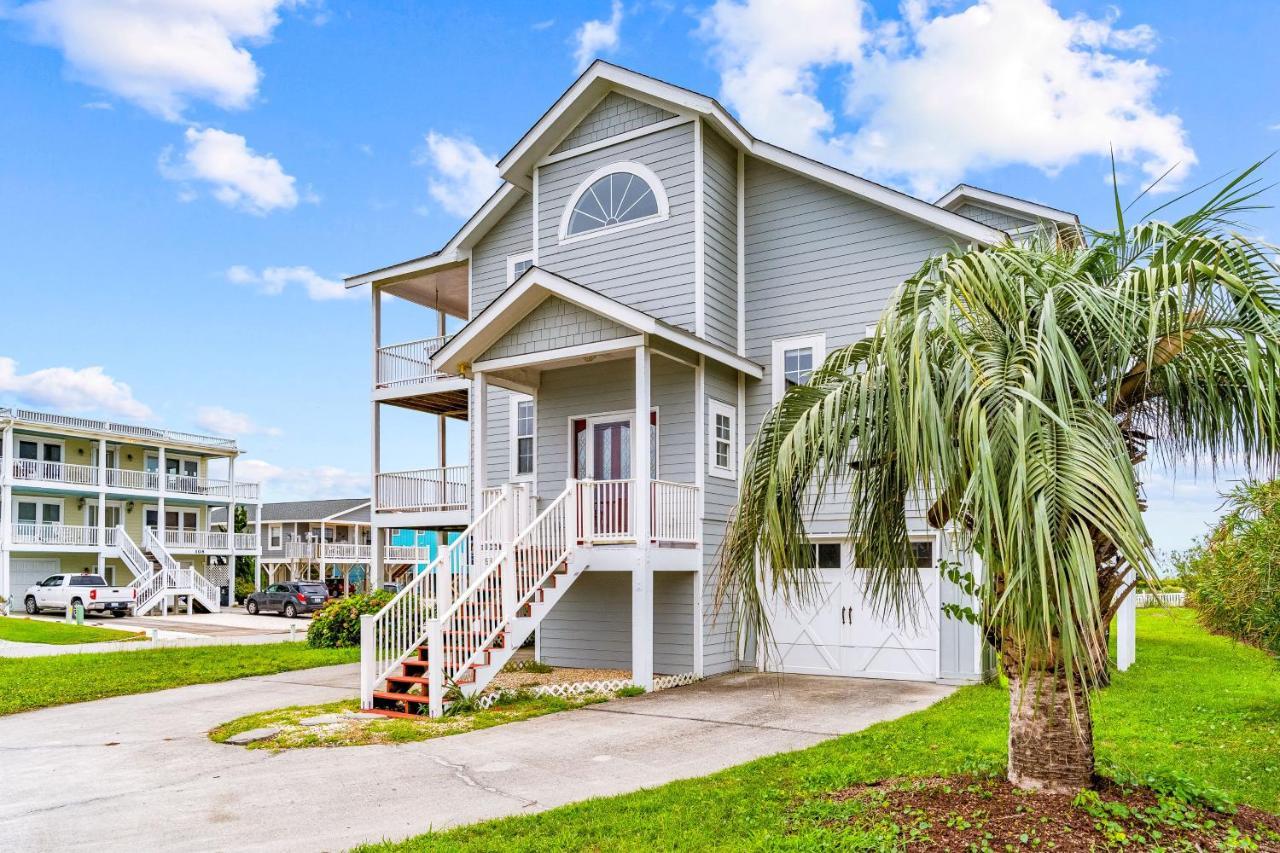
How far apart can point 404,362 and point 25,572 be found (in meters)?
28.4

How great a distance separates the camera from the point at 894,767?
7652 millimetres

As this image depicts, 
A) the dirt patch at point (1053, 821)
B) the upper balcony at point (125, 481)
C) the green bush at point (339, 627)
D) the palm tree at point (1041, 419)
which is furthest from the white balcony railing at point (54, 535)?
the dirt patch at point (1053, 821)

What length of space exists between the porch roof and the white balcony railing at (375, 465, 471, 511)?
159 inches

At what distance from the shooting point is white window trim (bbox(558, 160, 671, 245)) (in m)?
14.9

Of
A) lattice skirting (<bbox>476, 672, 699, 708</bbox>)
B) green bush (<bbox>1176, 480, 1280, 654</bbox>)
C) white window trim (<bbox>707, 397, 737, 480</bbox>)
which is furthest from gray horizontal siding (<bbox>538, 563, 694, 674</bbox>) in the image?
green bush (<bbox>1176, 480, 1280, 654</bbox>)

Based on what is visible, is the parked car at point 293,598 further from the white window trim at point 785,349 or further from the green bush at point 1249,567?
the green bush at point 1249,567

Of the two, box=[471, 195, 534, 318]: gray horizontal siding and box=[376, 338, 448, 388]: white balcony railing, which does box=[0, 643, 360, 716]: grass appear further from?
box=[471, 195, 534, 318]: gray horizontal siding

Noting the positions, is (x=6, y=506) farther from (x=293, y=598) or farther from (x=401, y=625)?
(x=401, y=625)

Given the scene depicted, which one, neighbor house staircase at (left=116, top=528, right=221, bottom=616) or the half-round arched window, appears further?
neighbor house staircase at (left=116, top=528, right=221, bottom=616)

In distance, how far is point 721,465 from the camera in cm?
1486

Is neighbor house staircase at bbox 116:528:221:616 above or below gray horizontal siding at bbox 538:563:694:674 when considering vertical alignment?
below

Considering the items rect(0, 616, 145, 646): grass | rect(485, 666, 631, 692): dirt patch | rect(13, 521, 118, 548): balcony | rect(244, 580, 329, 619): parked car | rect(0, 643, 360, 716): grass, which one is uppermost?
rect(13, 521, 118, 548): balcony

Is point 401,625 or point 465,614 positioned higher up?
point 465,614

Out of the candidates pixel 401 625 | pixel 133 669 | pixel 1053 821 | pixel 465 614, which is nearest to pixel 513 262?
pixel 465 614
